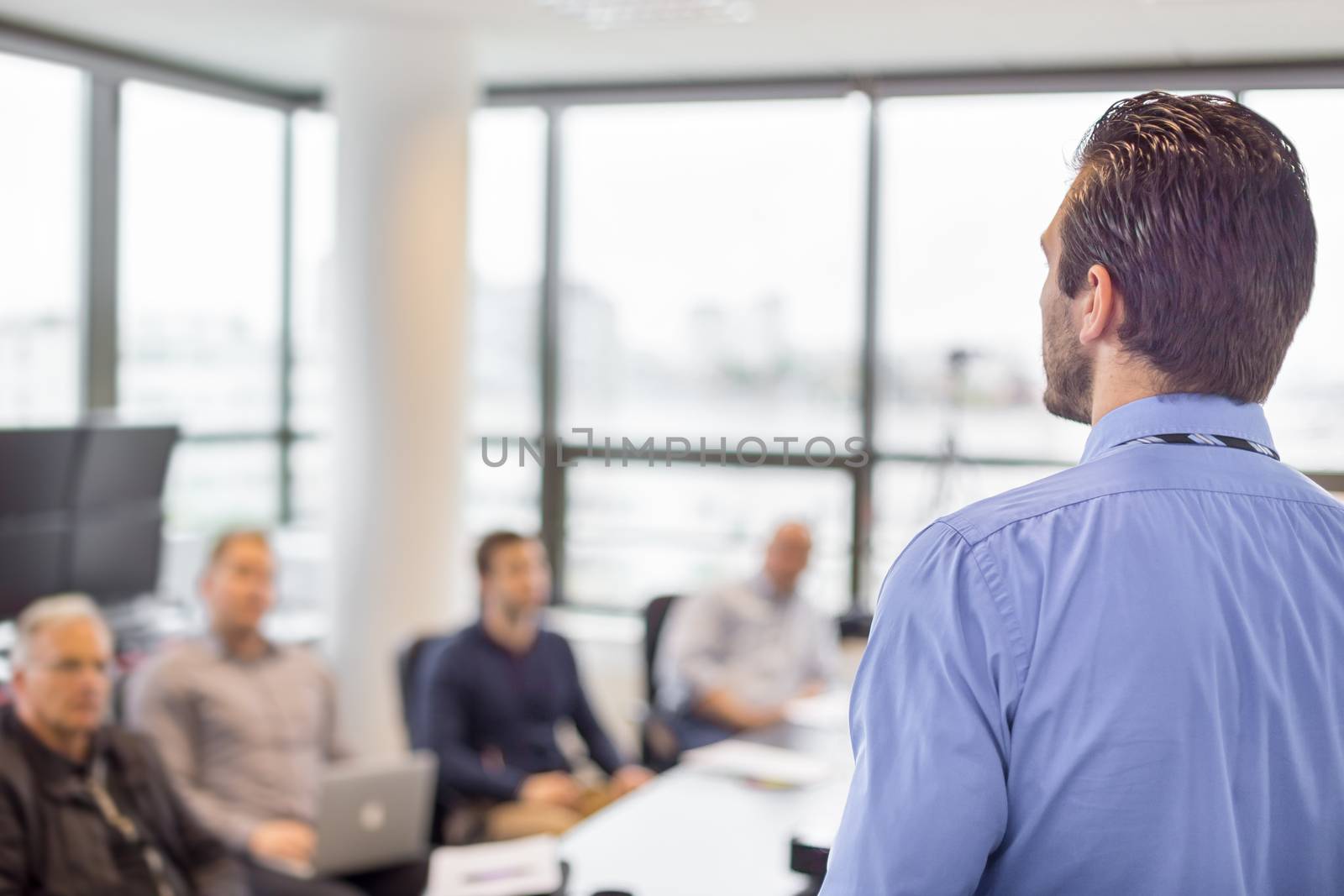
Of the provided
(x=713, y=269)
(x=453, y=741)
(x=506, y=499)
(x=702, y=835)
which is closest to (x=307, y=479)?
(x=506, y=499)

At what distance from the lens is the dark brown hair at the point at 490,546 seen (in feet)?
12.5

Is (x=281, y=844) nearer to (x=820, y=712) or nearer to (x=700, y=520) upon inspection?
(x=820, y=712)

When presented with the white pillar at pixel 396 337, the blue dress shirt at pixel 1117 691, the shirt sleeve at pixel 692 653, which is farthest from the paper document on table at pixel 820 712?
the blue dress shirt at pixel 1117 691

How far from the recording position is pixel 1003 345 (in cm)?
490

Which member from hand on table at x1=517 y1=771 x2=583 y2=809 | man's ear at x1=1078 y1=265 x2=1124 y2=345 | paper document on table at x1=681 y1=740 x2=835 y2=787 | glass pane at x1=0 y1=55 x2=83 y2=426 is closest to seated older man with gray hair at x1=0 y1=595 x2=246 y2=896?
hand on table at x1=517 y1=771 x2=583 y2=809

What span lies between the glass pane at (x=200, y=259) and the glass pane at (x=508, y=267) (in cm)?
105

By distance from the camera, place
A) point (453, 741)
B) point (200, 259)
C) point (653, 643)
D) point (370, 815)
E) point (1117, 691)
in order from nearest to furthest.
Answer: point (1117, 691) < point (370, 815) < point (453, 741) < point (653, 643) < point (200, 259)

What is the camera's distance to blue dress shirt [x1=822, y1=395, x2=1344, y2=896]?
0.89 meters

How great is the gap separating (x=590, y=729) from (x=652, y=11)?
7.98 ft

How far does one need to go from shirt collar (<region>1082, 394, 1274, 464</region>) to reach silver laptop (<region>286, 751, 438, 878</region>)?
2.27 meters

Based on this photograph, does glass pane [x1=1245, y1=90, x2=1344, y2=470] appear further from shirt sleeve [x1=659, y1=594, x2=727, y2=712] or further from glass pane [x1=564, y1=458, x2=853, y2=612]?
glass pane [x1=564, y1=458, x2=853, y2=612]

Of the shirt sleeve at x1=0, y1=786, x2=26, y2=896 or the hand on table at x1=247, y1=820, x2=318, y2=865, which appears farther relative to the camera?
the hand on table at x1=247, y1=820, x2=318, y2=865

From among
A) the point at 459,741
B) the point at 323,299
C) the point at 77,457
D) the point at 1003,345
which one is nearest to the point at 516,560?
the point at 459,741

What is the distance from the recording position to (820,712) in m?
3.72
